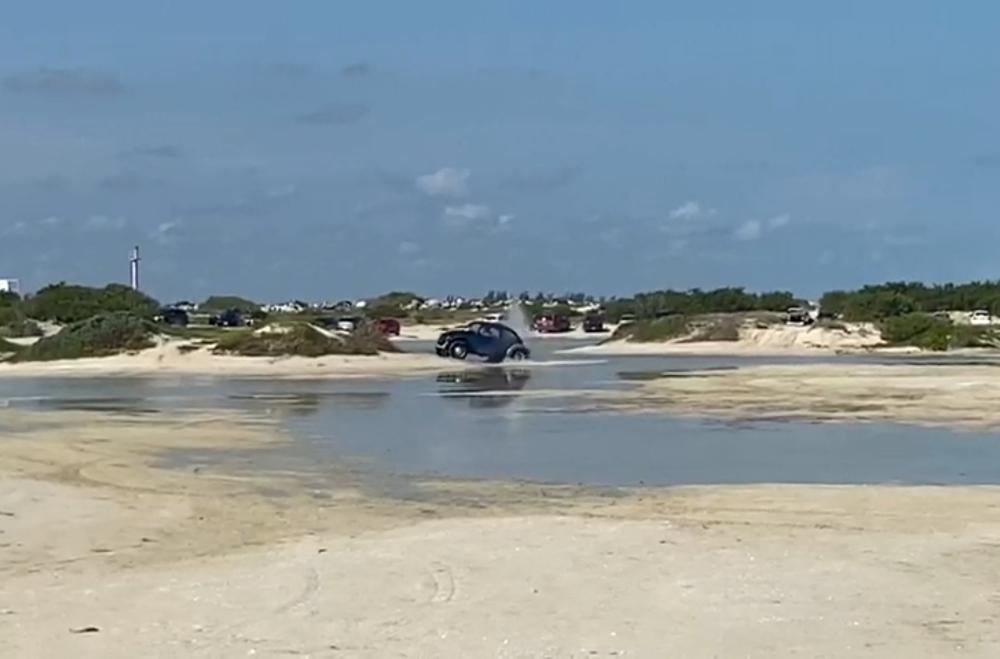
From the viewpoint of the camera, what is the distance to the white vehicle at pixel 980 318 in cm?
9602

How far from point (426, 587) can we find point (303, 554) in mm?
1960

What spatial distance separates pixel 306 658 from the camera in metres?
9.59

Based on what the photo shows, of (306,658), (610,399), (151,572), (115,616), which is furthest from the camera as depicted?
(610,399)

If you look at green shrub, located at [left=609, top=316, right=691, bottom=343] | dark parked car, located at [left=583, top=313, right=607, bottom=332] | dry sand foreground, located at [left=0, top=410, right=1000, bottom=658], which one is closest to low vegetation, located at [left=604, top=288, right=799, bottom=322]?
dark parked car, located at [left=583, top=313, right=607, bottom=332]

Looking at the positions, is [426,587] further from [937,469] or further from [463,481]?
[937,469]

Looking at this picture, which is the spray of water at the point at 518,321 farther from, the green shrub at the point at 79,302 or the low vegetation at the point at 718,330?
the green shrub at the point at 79,302

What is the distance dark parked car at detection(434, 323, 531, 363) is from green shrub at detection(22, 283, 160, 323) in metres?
31.8

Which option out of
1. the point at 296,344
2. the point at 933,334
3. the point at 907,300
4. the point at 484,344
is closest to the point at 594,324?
the point at 907,300

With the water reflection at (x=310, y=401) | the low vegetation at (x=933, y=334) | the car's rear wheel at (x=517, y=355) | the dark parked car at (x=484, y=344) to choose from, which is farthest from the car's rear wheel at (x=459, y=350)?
the low vegetation at (x=933, y=334)

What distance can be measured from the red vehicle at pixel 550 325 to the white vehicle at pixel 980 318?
26531 millimetres

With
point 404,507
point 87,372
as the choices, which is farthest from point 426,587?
point 87,372

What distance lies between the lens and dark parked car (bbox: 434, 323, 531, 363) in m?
61.1

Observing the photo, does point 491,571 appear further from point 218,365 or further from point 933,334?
point 933,334

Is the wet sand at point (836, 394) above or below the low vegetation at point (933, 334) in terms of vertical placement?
below
